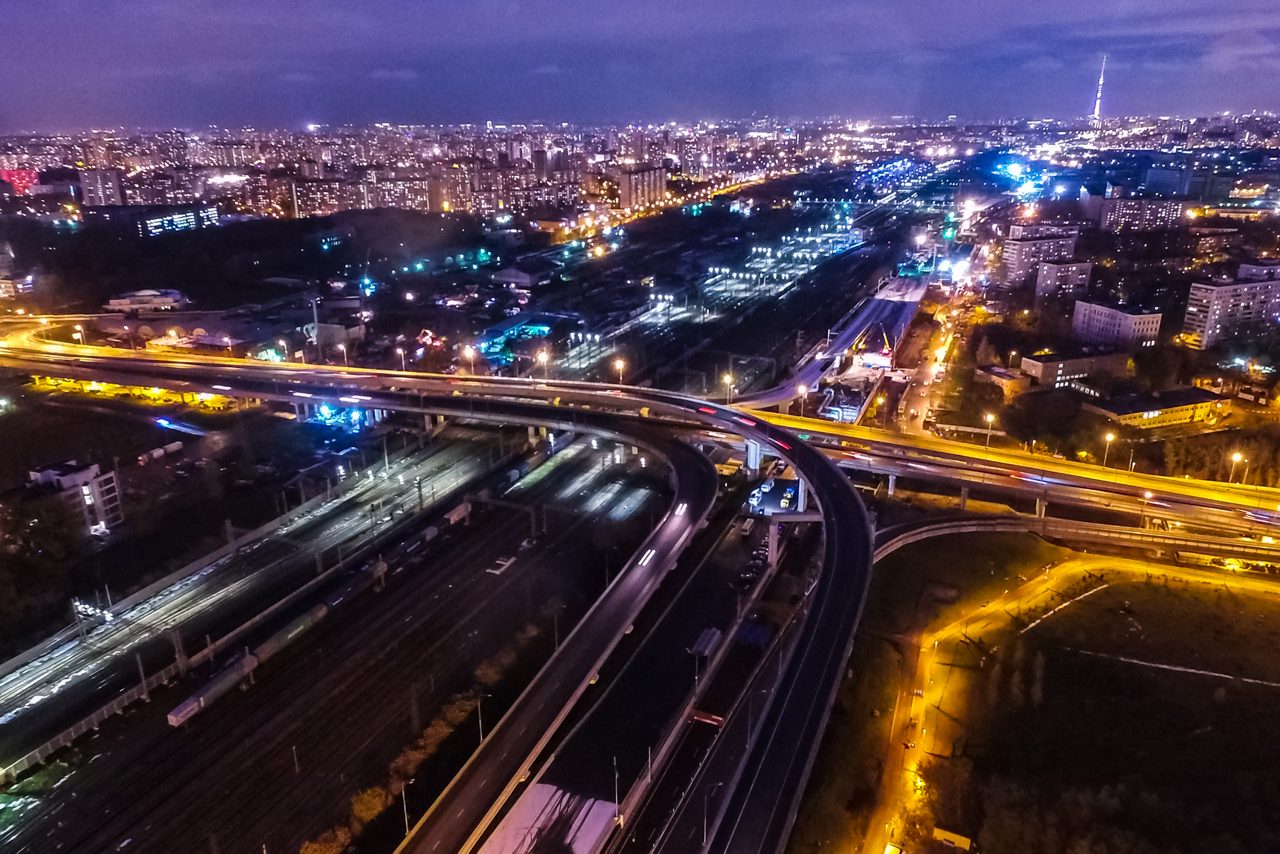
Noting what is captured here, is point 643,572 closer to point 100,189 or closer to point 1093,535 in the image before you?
point 1093,535

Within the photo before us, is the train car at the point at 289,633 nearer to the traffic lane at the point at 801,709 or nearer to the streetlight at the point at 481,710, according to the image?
the streetlight at the point at 481,710

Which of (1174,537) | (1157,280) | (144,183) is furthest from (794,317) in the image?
(144,183)

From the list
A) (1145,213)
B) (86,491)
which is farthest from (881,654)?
(1145,213)

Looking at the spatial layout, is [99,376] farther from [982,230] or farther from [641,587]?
[982,230]

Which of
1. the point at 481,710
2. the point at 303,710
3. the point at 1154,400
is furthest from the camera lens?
the point at 1154,400

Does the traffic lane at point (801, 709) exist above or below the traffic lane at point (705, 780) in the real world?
above

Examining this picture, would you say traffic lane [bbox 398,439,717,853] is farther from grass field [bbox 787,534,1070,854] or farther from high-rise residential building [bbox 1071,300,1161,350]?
high-rise residential building [bbox 1071,300,1161,350]

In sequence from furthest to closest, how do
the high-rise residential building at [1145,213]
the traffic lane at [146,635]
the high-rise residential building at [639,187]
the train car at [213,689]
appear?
the high-rise residential building at [639,187] < the high-rise residential building at [1145,213] < the traffic lane at [146,635] < the train car at [213,689]

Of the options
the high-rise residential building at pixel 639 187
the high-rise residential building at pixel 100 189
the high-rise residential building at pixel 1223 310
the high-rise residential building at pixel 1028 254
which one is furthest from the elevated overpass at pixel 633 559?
the high-rise residential building at pixel 639 187
